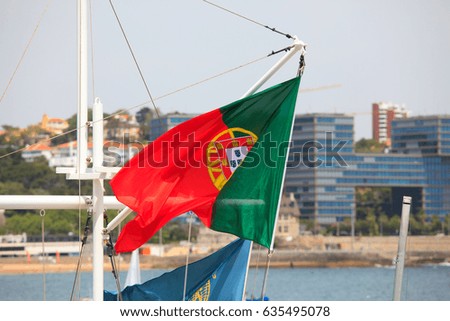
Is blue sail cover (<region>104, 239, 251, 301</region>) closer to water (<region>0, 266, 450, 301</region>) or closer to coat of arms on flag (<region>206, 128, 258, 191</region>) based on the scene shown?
coat of arms on flag (<region>206, 128, 258, 191</region>)

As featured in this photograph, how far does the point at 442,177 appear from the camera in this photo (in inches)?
5679

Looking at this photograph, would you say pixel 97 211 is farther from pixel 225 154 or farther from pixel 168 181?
pixel 225 154

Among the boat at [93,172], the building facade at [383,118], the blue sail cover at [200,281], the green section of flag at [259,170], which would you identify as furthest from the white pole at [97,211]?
the building facade at [383,118]

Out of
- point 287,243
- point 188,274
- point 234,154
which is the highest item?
point 234,154

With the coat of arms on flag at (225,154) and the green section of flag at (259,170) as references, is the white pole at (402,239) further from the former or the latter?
the coat of arms on flag at (225,154)

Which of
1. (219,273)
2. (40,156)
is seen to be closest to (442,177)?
(40,156)

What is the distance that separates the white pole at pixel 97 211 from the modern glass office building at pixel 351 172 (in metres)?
121

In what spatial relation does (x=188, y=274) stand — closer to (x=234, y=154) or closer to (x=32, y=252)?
(x=234, y=154)

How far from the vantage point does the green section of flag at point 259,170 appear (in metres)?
13.3

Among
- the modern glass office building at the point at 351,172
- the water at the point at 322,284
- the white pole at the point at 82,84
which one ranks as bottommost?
the water at the point at 322,284

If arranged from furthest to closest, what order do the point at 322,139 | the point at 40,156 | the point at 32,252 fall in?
the point at 322,139 < the point at 40,156 < the point at 32,252

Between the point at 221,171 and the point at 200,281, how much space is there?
4.51 feet

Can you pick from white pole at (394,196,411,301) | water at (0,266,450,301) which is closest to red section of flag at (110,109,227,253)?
white pole at (394,196,411,301)
